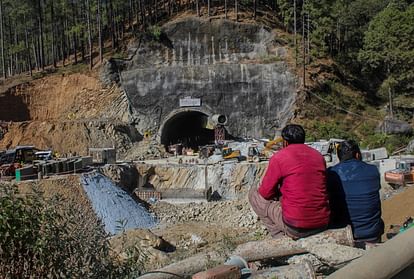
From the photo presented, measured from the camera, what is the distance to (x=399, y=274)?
9.91ft

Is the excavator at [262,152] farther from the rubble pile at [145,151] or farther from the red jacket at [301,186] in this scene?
the red jacket at [301,186]

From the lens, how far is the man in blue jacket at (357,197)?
527 cm

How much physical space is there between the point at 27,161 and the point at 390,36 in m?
26.5

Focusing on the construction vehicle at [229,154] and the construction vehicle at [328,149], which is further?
the construction vehicle at [229,154]

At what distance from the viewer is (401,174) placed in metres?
24.4

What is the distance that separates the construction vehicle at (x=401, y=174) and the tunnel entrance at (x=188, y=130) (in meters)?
17.3

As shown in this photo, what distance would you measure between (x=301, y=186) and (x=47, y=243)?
237 cm

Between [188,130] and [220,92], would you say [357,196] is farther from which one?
[188,130]

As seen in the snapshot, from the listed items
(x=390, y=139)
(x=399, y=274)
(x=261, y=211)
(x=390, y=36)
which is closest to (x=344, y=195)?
(x=261, y=211)

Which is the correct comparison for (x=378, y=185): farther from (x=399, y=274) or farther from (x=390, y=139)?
(x=390, y=139)

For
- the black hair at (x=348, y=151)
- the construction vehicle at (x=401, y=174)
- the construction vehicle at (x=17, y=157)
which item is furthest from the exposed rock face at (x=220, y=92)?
the black hair at (x=348, y=151)

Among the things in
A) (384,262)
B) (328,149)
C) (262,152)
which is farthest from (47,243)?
(262,152)

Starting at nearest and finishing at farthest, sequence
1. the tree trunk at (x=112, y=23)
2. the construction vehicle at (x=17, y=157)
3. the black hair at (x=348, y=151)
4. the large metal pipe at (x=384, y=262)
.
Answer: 1. the large metal pipe at (x=384, y=262)
2. the black hair at (x=348, y=151)
3. the construction vehicle at (x=17, y=157)
4. the tree trunk at (x=112, y=23)

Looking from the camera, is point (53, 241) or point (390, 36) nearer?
point (53, 241)
